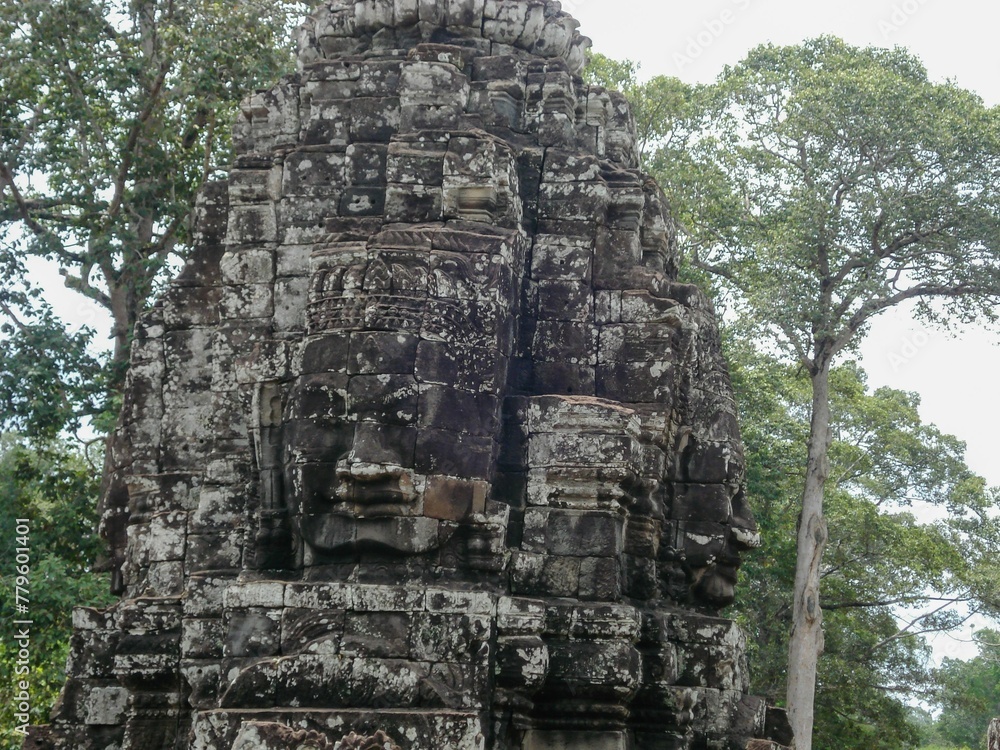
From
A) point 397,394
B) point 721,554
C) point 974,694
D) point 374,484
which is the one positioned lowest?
point 974,694

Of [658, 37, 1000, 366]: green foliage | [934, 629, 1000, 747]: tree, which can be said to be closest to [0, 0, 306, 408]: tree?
[658, 37, 1000, 366]: green foliage

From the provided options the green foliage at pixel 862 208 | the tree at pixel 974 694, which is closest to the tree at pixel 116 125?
the green foliage at pixel 862 208

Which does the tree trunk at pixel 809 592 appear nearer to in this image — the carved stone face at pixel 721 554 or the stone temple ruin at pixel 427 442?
the stone temple ruin at pixel 427 442

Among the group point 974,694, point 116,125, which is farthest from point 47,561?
point 974,694

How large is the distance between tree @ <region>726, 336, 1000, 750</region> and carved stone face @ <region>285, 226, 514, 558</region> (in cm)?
1236

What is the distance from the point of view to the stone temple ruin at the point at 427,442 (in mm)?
7234

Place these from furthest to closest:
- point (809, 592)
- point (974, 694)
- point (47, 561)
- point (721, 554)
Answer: point (974, 694) → point (809, 592) → point (47, 561) → point (721, 554)

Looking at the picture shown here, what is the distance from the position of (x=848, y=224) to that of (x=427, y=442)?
14.8 m

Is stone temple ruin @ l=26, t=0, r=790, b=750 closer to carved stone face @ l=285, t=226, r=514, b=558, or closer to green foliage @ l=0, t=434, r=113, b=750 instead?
carved stone face @ l=285, t=226, r=514, b=558

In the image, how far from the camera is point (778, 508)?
909 inches

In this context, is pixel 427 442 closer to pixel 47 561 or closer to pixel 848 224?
pixel 47 561

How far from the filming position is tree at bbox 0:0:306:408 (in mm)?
16969

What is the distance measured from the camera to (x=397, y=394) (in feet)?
Result: 24.3

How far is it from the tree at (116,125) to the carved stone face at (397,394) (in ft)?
31.9
